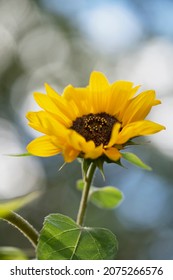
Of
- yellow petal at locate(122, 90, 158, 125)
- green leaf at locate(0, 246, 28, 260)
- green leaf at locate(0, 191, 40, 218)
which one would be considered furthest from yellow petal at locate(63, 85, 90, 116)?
green leaf at locate(0, 191, 40, 218)

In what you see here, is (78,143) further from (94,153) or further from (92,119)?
(92,119)

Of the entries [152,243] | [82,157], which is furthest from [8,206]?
[152,243]

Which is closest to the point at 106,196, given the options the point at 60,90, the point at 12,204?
the point at 12,204

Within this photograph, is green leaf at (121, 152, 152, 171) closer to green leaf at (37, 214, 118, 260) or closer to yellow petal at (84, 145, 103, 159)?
A: yellow petal at (84, 145, 103, 159)

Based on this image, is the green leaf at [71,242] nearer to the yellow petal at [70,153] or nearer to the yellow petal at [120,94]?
the yellow petal at [70,153]
